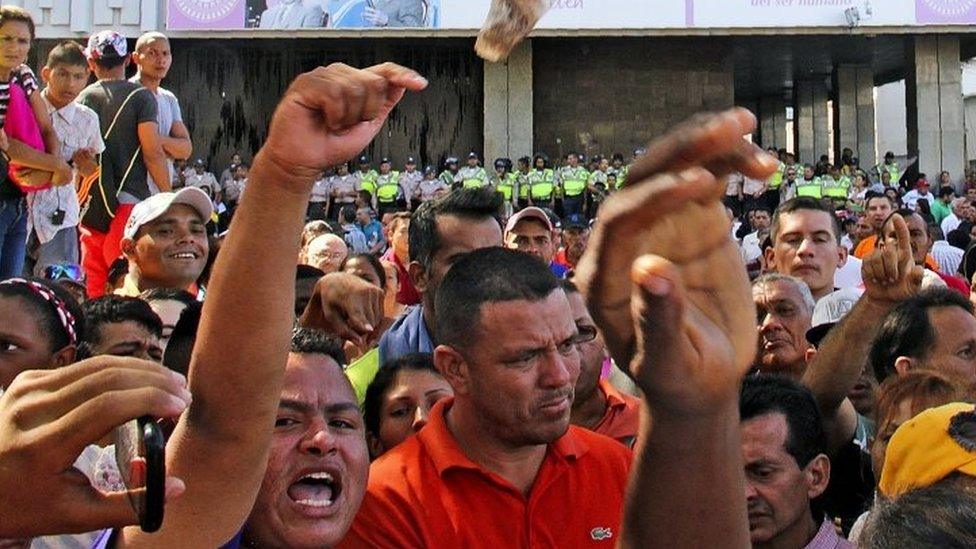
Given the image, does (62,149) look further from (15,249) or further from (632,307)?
(632,307)

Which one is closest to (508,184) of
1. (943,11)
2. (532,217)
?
(943,11)

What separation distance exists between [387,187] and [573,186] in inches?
122

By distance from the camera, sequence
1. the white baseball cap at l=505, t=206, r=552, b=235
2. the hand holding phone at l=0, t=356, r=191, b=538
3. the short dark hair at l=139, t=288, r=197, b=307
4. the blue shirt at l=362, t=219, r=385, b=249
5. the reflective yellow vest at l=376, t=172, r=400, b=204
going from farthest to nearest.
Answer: the reflective yellow vest at l=376, t=172, r=400, b=204
the blue shirt at l=362, t=219, r=385, b=249
the white baseball cap at l=505, t=206, r=552, b=235
the short dark hair at l=139, t=288, r=197, b=307
the hand holding phone at l=0, t=356, r=191, b=538

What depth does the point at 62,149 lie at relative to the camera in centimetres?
583

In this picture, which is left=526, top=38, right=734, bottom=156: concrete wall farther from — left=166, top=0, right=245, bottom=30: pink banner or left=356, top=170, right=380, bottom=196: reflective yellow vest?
left=166, top=0, right=245, bottom=30: pink banner

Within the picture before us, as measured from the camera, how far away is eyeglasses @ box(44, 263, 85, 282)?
18.8 feet

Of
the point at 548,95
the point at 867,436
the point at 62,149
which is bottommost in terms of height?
the point at 867,436

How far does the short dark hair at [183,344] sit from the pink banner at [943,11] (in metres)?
22.5

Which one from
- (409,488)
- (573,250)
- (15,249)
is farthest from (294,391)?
(573,250)

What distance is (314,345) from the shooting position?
2752 mm

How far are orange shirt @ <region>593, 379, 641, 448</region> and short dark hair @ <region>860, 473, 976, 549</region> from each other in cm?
162

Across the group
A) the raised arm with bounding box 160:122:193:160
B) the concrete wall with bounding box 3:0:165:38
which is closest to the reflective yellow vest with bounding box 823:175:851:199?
the concrete wall with bounding box 3:0:165:38

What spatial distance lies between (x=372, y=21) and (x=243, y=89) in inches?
156

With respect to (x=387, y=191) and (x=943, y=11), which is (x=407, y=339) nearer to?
(x=387, y=191)
